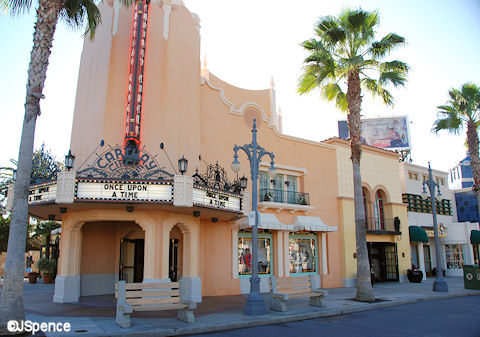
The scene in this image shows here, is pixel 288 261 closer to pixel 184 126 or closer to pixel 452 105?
pixel 184 126

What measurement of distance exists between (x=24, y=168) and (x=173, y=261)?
928 centimetres

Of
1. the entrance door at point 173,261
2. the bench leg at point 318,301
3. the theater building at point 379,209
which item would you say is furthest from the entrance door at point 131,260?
the theater building at point 379,209

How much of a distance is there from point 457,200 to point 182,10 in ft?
97.3

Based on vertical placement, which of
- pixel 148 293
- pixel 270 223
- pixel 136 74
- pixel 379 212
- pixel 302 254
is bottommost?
pixel 148 293

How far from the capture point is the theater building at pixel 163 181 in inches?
545

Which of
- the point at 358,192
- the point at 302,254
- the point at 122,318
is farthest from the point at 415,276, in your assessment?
the point at 122,318

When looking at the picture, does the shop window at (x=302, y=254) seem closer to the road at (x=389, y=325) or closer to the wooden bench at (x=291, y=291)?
the wooden bench at (x=291, y=291)

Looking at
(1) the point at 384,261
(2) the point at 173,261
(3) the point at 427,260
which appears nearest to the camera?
(2) the point at 173,261

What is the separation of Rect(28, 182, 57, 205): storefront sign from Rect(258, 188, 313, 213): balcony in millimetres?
9543

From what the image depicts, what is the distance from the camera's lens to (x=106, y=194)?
12.7 m

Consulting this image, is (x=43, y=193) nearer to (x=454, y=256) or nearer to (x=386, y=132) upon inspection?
(x=454, y=256)

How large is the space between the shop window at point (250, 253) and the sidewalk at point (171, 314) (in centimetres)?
244

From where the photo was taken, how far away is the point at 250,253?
752 inches

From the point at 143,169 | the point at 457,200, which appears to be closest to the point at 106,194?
the point at 143,169
